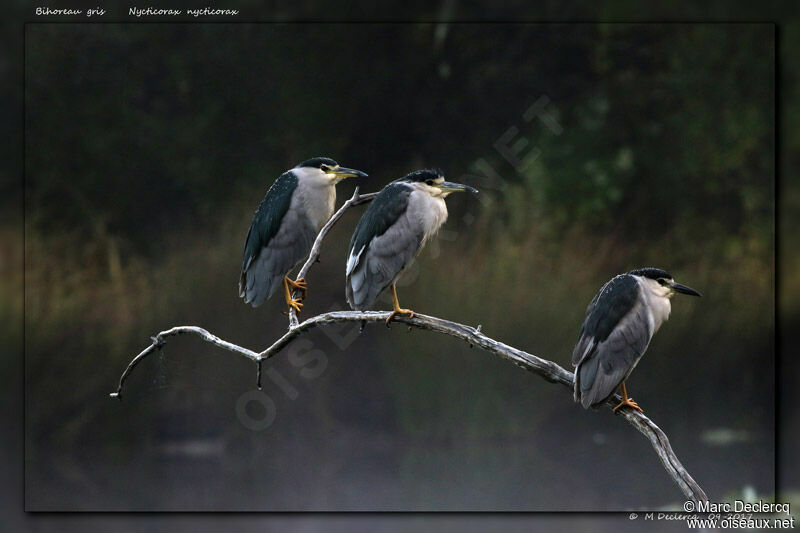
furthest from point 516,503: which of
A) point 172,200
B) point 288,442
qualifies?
point 172,200

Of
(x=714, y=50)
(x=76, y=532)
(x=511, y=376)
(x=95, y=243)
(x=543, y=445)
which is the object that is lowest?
(x=76, y=532)

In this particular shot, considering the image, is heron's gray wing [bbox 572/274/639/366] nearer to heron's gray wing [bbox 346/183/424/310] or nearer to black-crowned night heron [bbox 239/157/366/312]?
heron's gray wing [bbox 346/183/424/310]

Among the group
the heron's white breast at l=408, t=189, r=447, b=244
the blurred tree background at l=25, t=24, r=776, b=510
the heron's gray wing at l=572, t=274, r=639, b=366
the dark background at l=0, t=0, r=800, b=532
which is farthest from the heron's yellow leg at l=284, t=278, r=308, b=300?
the heron's gray wing at l=572, t=274, r=639, b=366

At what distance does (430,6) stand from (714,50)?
4.38 ft

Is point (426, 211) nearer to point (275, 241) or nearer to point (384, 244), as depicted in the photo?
point (384, 244)

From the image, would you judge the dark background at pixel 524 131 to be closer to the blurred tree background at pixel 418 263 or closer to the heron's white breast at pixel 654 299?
the blurred tree background at pixel 418 263

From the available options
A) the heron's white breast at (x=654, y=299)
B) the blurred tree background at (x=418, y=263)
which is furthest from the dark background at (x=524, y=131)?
the heron's white breast at (x=654, y=299)

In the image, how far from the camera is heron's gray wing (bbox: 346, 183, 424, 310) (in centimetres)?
373

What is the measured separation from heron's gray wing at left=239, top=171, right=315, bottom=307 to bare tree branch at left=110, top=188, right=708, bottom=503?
78 millimetres

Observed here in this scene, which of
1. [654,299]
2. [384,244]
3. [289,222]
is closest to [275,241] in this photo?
[289,222]

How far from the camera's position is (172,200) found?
432cm

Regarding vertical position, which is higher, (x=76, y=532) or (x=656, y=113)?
(x=656, y=113)

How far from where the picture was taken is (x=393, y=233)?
3.73 m

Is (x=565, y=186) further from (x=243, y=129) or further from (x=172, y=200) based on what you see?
(x=172, y=200)
